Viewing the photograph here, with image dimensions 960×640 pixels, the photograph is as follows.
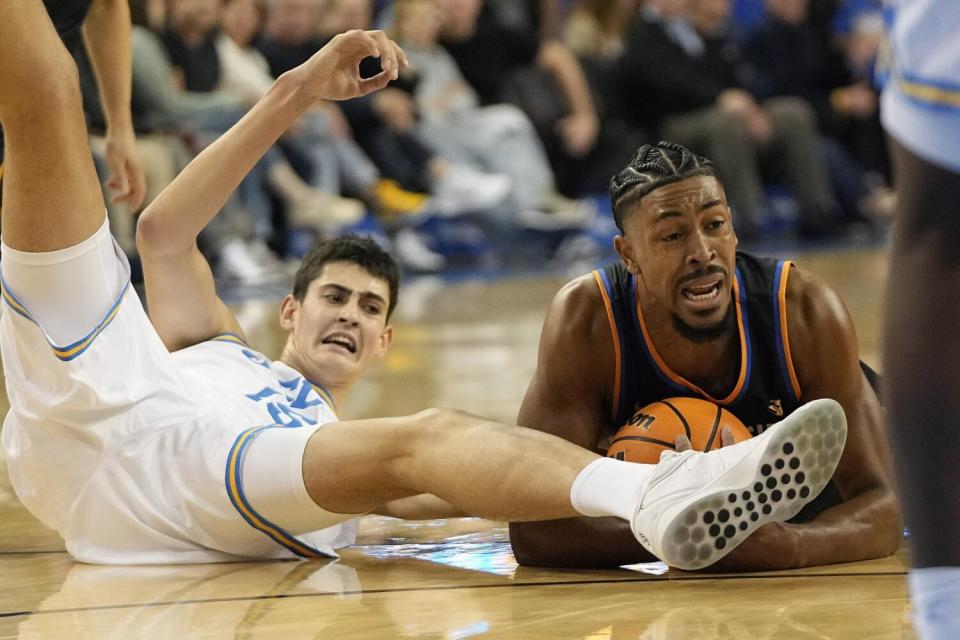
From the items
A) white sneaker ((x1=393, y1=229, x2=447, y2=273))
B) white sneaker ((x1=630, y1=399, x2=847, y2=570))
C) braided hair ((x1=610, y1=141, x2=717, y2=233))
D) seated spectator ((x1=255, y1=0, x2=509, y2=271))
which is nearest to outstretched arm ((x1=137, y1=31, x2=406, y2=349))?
braided hair ((x1=610, y1=141, x2=717, y2=233))

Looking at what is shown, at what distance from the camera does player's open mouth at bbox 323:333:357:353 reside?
390cm

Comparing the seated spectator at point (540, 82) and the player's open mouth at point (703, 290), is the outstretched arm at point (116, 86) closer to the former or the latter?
the player's open mouth at point (703, 290)

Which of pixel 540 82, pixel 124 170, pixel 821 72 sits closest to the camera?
pixel 124 170

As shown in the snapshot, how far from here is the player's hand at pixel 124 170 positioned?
4254mm

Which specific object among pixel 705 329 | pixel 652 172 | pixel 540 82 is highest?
pixel 540 82

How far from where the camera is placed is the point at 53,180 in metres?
3.09

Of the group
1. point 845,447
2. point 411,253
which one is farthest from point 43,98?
point 411,253

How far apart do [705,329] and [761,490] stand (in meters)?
0.73

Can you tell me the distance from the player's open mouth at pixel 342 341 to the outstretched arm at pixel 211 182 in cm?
30

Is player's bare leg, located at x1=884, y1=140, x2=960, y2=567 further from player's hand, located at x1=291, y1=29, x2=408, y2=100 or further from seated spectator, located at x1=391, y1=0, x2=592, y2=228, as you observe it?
seated spectator, located at x1=391, y1=0, x2=592, y2=228

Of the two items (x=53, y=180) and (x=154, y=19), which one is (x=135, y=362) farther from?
(x=154, y=19)

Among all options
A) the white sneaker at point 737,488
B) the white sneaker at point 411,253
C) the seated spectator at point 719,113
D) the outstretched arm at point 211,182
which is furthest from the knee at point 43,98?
the seated spectator at point 719,113

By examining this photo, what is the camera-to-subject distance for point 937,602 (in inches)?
62.3

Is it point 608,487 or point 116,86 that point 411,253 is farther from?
point 608,487
